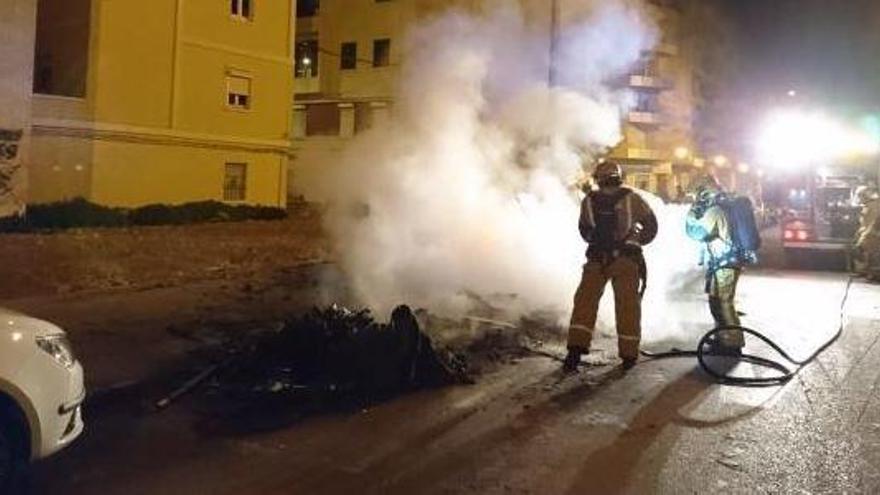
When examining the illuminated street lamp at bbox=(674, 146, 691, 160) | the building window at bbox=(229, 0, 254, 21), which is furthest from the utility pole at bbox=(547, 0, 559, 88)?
the illuminated street lamp at bbox=(674, 146, 691, 160)

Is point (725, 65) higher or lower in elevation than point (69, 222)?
higher

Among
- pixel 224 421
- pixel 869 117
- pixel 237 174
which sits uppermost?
pixel 869 117

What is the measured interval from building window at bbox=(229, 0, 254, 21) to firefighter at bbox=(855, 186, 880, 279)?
18085 millimetres

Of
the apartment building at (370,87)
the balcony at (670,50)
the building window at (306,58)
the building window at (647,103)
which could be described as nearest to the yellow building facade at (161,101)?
the apartment building at (370,87)

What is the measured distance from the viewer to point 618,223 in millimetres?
7805

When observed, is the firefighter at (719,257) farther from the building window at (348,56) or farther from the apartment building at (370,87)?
the building window at (348,56)

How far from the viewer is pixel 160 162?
23.4 metres

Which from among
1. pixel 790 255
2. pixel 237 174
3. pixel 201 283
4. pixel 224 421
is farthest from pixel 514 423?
pixel 237 174

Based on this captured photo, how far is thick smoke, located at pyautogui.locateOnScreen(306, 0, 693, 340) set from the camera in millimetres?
13070

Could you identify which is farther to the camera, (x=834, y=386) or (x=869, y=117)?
(x=869, y=117)

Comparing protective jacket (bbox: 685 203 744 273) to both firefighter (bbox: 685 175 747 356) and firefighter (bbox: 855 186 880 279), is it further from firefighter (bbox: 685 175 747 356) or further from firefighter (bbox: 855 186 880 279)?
firefighter (bbox: 855 186 880 279)

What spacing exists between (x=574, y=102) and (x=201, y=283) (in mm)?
6382

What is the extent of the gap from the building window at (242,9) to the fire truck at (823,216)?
1654 centimetres

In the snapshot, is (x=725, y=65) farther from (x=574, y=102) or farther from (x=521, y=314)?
(x=521, y=314)
